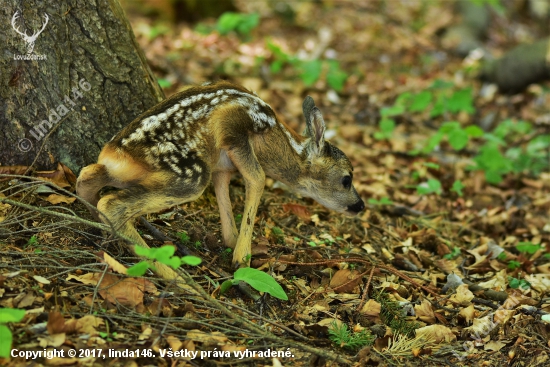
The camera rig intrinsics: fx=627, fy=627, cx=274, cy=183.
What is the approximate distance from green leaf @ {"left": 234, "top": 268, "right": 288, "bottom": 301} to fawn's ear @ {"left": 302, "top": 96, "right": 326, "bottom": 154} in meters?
1.41

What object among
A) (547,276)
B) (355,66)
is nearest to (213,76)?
(355,66)

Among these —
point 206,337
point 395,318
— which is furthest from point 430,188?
point 206,337

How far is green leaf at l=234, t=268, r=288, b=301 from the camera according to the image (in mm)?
3789

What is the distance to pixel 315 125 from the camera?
15.9 feet

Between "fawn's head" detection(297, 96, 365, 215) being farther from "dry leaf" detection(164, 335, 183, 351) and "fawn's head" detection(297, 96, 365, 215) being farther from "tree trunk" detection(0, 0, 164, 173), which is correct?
"dry leaf" detection(164, 335, 183, 351)

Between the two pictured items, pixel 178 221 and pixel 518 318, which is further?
pixel 178 221

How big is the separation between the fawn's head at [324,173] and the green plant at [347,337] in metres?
1.36

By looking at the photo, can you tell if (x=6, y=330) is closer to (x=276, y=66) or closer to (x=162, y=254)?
(x=162, y=254)

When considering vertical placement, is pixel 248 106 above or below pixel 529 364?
above

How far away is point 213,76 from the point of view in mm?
9156

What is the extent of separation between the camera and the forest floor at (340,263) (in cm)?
355

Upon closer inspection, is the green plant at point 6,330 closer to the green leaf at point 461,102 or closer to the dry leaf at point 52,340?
the dry leaf at point 52,340

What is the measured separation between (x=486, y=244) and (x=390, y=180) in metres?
1.57

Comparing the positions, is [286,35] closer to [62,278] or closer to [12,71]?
[12,71]
